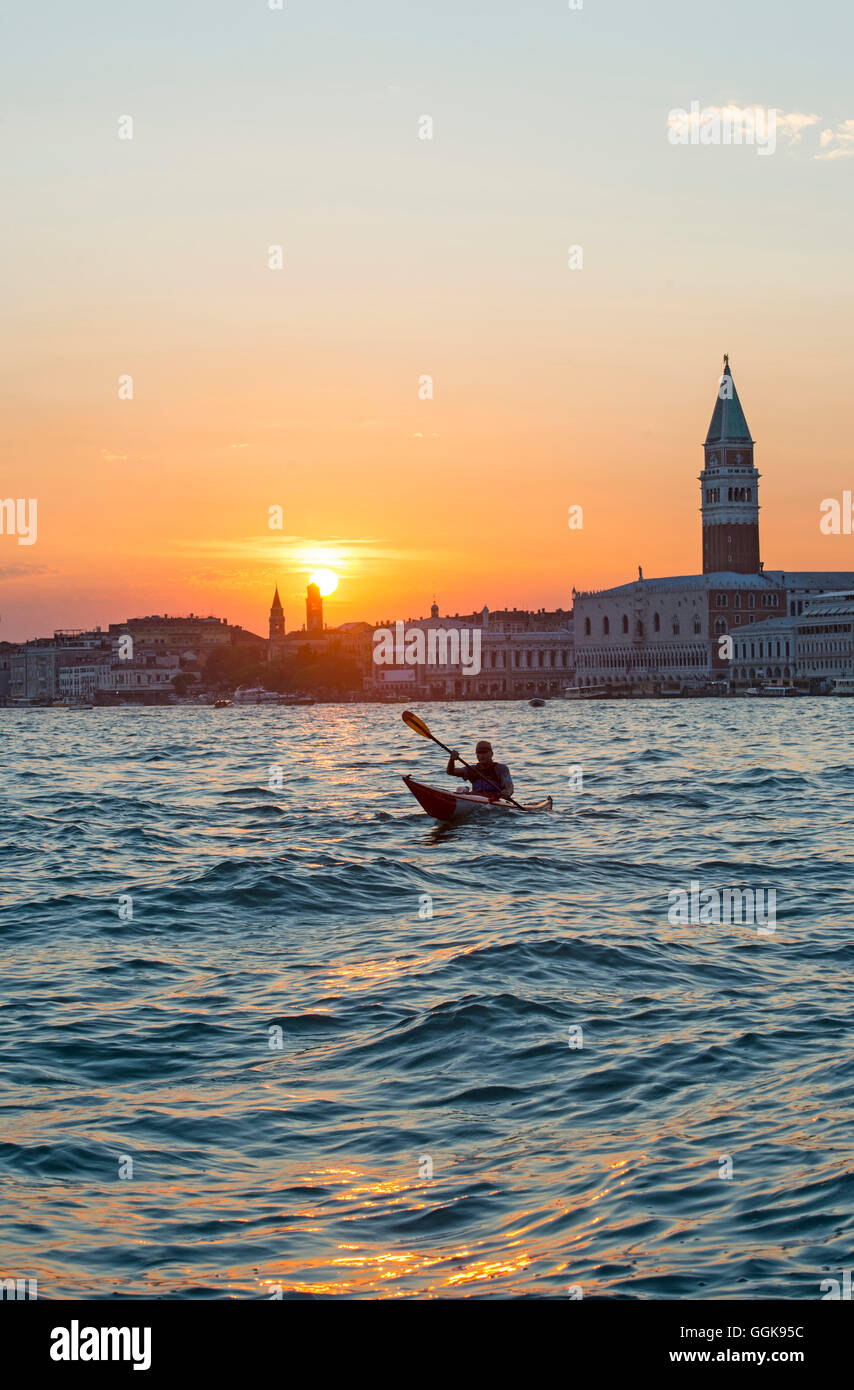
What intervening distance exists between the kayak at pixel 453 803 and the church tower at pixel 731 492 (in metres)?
138

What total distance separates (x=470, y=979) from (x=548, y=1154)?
3819 mm

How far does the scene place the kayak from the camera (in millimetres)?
20500

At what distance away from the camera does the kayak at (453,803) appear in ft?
67.3

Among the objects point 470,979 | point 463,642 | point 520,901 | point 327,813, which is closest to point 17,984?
point 470,979

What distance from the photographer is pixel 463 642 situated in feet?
595

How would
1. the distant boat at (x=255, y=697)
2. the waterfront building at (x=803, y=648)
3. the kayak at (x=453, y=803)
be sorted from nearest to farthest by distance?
1. the kayak at (x=453, y=803)
2. the waterfront building at (x=803, y=648)
3. the distant boat at (x=255, y=697)

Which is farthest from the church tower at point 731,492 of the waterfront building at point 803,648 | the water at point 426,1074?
the water at point 426,1074

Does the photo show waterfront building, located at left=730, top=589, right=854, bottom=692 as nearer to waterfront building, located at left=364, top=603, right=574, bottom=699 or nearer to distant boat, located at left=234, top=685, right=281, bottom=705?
waterfront building, located at left=364, top=603, right=574, bottom=699

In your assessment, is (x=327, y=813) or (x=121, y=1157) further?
(x=327, y=813)

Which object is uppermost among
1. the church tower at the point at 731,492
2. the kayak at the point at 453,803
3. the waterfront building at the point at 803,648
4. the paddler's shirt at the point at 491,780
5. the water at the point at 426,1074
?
the church tower at the point at 731,492

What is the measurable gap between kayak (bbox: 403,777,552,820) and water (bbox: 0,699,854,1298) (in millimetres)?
2096

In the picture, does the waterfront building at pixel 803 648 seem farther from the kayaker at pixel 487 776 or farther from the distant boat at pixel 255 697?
the kayaker at pixel 487 776

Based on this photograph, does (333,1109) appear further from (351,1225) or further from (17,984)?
(17,984)

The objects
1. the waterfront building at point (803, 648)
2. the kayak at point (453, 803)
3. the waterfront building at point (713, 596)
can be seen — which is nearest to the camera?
the kayak at point (453, 803)
